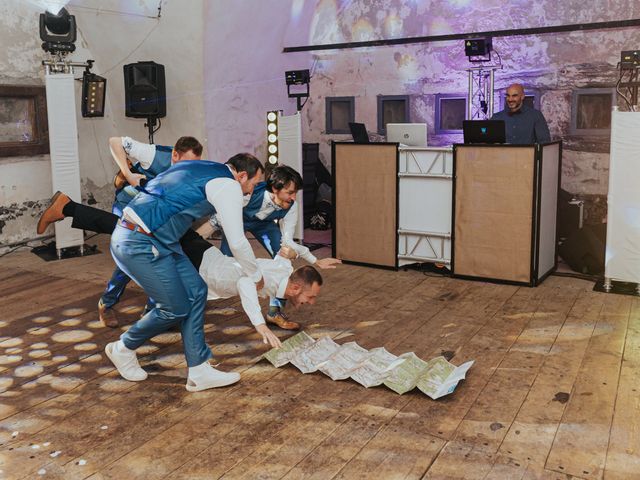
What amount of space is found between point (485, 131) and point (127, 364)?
3.53m

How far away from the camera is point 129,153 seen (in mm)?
5152

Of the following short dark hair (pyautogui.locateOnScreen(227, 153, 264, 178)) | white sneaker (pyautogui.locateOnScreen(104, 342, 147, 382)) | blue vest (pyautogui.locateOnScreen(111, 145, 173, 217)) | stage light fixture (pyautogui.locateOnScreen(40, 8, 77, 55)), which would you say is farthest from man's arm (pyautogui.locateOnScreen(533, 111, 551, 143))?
stage light fixture (pyautogui.locateOnScreen(40, 8, 77, 55))

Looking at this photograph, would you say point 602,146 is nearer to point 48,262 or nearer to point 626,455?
point 626,455

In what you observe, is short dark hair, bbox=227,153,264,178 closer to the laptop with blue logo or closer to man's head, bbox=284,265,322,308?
man's head, bbox=284,265,322,308

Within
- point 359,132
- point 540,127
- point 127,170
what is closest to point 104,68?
point 359,132

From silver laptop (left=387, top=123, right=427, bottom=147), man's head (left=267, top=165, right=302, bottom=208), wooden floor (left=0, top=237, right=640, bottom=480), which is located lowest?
wooden floor (left=0, top=237, right=640, bottom=480)

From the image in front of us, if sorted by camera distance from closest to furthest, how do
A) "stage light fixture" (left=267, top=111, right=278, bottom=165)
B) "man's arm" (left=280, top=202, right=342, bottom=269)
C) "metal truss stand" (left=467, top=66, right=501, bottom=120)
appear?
"man's arm" (left=280, top=202, right=342, bottom=269)
"metal truss stand" (left=467, top=66, right=501, bottom=120)
"stage light fixture" (left=267, top=111, right=278, bottom=165)

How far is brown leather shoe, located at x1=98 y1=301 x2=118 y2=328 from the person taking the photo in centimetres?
502

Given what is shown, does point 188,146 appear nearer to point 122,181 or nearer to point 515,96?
point 122,181

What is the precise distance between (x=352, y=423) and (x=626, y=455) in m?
1.23

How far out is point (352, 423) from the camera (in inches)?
136

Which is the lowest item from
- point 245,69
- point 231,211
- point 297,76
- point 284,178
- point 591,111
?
point 231,211

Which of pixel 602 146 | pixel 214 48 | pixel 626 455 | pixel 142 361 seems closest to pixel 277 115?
pixel 214 48

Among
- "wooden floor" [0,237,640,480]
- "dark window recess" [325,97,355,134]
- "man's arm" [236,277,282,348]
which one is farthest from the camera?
"dark window recess" [325,97,355,134]
